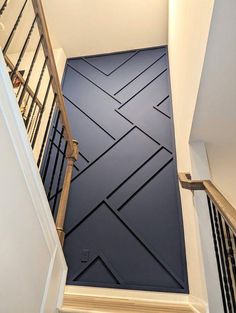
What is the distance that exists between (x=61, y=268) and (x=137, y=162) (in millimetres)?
1647

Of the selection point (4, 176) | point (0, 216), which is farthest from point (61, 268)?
point (4, 176)

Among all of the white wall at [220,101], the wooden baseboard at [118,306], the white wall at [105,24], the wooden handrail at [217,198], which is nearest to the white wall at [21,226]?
the wooden baseboard at [118,306]

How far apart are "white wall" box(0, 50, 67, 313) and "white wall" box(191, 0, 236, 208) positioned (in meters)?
1.09

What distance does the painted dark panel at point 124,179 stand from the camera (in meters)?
2.38

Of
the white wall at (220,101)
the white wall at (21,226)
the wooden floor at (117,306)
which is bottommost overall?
the wooden floor at (117,306)

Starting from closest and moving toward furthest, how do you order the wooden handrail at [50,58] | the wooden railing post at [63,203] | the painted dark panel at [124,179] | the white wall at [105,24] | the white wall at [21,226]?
the white wall at [21,226] → the wooden handrail at [50,58] → the wooden railing post at [63,203] → the painted dark panel at [124,179] → the white wall at [105,24]

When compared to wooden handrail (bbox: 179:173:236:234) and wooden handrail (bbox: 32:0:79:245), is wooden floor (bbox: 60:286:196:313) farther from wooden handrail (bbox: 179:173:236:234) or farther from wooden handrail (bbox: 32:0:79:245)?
wooden handrail (bbox: 179:173:236:234)

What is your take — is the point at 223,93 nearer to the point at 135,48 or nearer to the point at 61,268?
the point at 61,268

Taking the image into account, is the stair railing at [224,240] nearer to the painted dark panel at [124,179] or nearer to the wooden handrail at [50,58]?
the painted dark panel at [124,179]

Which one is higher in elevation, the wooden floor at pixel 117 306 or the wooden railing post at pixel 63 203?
the wooden railing post at pixel 63 203

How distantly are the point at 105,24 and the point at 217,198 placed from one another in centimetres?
371

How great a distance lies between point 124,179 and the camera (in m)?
2.93

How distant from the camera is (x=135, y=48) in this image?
4172 millimetres

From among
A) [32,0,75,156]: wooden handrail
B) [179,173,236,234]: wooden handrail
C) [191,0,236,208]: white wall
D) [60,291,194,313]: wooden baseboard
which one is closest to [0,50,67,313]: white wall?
[60,291,194,313]: wooden baseboard
